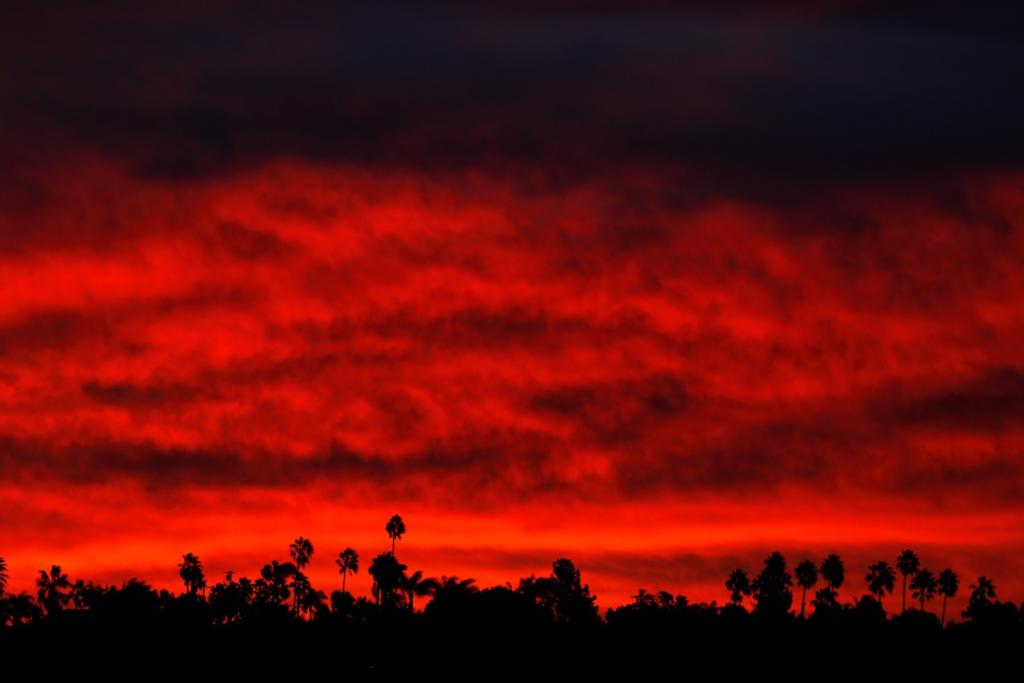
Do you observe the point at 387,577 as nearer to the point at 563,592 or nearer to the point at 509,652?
the point at 563,592

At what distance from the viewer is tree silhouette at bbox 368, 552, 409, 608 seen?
177 metres

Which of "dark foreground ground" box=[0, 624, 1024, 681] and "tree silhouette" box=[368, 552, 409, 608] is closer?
"dark foreground ground" box=[0, 624, 1024, 681]

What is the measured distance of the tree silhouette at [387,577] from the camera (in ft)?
580

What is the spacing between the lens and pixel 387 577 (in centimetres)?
18025

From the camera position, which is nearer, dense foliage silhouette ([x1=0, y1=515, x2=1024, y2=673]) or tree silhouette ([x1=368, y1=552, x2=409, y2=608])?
dense foliage silhouette ([x1=0, y1=515, x2=1024, y2=673])

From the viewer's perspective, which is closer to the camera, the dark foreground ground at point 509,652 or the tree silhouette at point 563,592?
the dark foreground ground at point 509,652

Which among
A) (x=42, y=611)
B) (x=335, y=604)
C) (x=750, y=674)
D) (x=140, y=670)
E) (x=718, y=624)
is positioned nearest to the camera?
(x=140, y=670)

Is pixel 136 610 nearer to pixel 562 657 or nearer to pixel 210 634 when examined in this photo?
pixel 210 634

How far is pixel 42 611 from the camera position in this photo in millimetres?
188625

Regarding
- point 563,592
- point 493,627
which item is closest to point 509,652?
point 493,627

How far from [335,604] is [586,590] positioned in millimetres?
27370

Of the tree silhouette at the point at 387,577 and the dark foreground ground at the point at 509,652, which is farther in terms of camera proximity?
the tree silhouette at the point at 387,577

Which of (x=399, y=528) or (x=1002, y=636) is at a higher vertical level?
(x=399, y=528)

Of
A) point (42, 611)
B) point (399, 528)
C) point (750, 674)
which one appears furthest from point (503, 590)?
point (42, 611)
